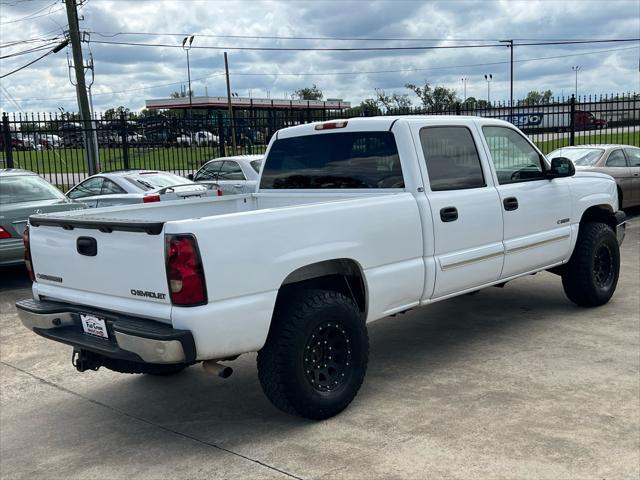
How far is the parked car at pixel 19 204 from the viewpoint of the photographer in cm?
900

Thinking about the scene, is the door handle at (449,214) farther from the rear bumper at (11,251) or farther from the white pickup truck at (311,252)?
the rear bumper at (11,251)

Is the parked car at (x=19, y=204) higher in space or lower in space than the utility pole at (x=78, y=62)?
lower

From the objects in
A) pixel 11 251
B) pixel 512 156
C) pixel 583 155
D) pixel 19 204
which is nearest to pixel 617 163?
pixel 583 155

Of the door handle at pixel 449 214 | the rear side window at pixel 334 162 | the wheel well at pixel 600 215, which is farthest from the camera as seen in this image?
the wheel well at pixel 600 215

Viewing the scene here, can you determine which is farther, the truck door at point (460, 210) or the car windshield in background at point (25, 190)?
the car windshield in background at point (25, 190)

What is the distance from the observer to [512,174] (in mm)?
6172

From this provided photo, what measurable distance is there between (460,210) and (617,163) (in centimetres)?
959

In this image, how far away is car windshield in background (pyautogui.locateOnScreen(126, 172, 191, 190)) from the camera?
1181 centimetres

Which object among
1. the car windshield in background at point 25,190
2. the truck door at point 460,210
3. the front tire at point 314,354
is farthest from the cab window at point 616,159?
the front tire at point 314,354

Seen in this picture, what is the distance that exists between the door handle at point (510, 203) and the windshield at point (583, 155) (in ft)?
26.3

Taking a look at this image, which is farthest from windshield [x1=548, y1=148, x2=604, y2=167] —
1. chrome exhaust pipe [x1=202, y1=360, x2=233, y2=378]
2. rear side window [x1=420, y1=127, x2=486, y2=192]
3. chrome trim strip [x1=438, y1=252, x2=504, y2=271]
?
chrome exhaust pipe [x1=202, y1=360, x2=233, y2=378]

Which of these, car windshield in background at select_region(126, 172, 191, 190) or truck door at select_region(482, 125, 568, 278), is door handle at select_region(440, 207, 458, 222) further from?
car windshield in background at select_region(126, 172, 191, 190)

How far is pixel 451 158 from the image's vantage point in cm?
565

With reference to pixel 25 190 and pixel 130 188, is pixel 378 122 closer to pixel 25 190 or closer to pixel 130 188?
pixel 25 190
